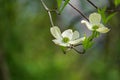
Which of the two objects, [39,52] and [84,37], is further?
[39,52]

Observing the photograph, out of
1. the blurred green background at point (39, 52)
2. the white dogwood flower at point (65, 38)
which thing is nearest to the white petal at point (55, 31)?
the white dogwood flower at point (65, 38)

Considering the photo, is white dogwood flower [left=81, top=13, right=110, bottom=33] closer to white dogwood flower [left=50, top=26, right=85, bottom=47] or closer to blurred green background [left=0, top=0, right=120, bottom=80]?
white dogwood flower [left=50, top=26, right=85, bottom=47]

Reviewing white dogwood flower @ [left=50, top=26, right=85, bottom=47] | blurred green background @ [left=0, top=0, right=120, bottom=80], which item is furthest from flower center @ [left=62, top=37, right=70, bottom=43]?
blurred green background @ [left=0, top=0, right=120, bottom=80]

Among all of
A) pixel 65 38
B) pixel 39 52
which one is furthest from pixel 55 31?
pixel 39 52

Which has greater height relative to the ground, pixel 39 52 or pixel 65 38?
pixel 65 38

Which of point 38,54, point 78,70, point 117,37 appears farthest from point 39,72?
point 117,37

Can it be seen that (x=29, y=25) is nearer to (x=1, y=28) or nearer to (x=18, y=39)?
(x=18, y=39)

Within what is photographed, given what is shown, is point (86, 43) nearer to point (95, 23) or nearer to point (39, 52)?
point (95, 23)

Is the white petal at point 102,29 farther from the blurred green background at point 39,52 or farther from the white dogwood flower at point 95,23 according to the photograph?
the blurred green background at point 39,52
